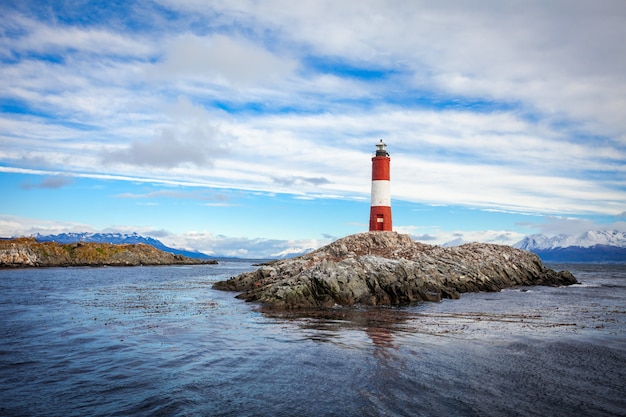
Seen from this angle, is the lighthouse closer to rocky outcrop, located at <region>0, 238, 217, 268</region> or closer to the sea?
the sea

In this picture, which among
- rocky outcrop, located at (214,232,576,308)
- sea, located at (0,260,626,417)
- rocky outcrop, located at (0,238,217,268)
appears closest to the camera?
sea, located at (0,260,626,417)

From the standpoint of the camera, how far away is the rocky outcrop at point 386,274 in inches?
1294

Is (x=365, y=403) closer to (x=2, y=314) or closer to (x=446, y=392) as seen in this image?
(x=446, y=392)

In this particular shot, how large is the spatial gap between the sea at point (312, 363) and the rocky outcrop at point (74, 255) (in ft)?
248

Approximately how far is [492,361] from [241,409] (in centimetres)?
989

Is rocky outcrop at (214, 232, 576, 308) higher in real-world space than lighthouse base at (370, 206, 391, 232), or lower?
lower

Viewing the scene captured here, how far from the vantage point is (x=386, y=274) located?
36.2m

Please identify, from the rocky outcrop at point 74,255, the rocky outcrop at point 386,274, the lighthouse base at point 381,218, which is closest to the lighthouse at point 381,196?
the lighthouse base at point 381,218

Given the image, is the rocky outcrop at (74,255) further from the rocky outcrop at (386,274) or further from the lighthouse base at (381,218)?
the lighthouse base at (381,218)

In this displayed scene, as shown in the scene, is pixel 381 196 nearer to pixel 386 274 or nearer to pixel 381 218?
pixel 381 218

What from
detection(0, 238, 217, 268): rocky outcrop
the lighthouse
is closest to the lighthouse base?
the lighthouse

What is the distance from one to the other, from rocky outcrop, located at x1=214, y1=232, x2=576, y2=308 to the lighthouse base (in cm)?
199

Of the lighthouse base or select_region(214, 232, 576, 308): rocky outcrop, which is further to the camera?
the lighthouse base

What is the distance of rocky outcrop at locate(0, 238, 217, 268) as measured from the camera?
301 ft
